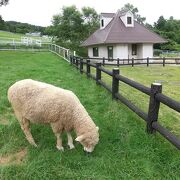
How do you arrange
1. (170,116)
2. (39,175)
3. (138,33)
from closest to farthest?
1. (39,175)
2. (170,116)
3. (138,33)

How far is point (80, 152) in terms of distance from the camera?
405cm

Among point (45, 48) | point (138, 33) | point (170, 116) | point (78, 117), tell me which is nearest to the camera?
point (78, 117)

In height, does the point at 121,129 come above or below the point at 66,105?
below

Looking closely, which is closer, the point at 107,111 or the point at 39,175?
the point at 39,175

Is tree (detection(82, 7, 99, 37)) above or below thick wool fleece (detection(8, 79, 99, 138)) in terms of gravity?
above

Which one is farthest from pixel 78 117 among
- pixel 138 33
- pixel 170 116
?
pixel 138 33

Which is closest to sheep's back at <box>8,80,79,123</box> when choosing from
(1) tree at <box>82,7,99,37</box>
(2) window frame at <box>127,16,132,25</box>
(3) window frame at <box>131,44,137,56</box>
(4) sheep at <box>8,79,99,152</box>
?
(4) sheep at <box>8,79,99,152</box>

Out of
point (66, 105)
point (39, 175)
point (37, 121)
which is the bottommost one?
point (39, 175)

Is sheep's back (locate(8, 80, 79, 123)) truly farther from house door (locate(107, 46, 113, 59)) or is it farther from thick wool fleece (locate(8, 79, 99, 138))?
house door (locate(107, 46, 113, 59))

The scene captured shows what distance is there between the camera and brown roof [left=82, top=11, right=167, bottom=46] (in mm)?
27948

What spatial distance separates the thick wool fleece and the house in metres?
23.6

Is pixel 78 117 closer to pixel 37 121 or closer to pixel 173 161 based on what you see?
pixel 37 121

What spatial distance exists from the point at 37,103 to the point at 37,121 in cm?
32

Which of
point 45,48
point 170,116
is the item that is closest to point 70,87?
point 170,116
